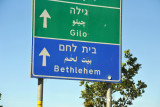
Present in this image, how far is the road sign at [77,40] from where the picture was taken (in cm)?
1078

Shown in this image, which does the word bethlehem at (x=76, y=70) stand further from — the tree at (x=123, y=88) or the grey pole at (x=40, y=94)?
the tree at (x=123, y=88)

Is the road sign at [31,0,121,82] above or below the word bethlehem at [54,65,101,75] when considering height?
above

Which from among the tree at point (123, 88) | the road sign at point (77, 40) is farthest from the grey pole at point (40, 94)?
the tree at point (123, 88)

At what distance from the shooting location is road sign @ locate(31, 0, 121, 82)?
35.4ft

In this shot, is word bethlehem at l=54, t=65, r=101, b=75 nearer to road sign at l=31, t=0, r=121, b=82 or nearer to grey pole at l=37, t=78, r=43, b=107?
road sign at l=31, t=0, r=121, b=82

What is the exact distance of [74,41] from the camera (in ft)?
36.5

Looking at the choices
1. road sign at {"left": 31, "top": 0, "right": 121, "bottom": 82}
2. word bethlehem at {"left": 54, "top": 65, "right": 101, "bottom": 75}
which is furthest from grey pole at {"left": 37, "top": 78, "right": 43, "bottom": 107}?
word bethlehem at {"left": 54, "top": 65, "right": 101, "bottom": 75}

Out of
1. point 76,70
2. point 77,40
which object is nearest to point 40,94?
point 76,70

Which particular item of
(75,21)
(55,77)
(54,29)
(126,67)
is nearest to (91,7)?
(75,21)

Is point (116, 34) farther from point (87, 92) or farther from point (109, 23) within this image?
point (87, 92)

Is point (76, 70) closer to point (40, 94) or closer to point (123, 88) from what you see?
point (40, 94)

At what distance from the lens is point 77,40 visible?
11172mm

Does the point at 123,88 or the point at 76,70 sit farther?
the point at 123,88

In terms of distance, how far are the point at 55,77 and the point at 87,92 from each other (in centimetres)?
1559
